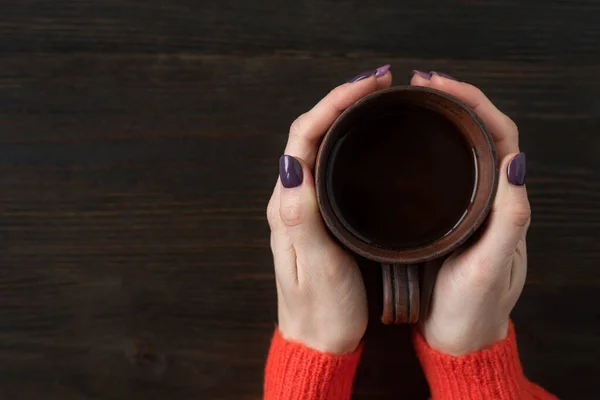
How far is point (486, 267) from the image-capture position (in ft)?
2.64

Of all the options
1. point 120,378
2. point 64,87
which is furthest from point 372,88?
point 120,378

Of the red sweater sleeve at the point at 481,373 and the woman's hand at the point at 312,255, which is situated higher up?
the woman's hand at the point at 312,255

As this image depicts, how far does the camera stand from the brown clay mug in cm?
80

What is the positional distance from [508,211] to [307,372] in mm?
396

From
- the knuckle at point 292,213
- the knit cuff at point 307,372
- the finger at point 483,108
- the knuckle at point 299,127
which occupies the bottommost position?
the knit cuff at point 307,372

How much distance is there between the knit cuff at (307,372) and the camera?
92 centimetres

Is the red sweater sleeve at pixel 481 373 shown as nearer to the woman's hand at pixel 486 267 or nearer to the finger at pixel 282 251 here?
the woman's hand at pixel 486 267

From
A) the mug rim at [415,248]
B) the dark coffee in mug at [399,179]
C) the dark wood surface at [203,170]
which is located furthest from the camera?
the dark wood surface at [203,170]

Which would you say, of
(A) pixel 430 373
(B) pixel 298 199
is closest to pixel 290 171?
(B) pixel 298 199

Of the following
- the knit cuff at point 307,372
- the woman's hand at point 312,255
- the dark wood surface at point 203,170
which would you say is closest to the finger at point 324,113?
the woman's hand at point 312,255

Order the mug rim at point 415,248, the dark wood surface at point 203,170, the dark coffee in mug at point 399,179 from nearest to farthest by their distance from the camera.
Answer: the mug rim at point 415,248
the dark coffee in mug at point 399,179
the dark wood surface at point 203,170

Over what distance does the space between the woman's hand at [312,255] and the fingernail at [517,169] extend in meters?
0.21

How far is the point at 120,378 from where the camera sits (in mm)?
1070

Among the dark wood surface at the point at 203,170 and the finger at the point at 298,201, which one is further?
the dark wood surface at the point at 203,170
